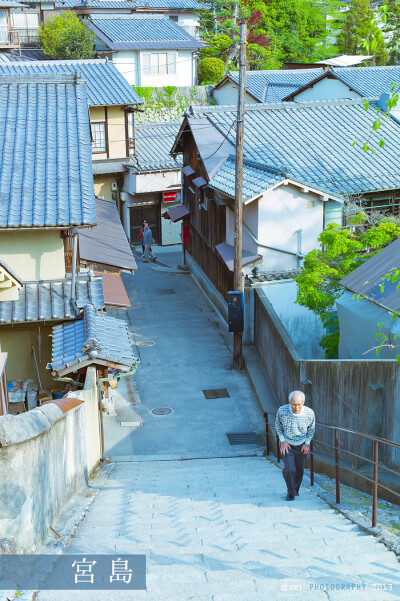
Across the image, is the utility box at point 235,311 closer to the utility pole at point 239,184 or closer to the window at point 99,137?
the utility pole at point 239,184

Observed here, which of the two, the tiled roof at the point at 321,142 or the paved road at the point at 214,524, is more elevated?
the tiled roof at the point at 321,142

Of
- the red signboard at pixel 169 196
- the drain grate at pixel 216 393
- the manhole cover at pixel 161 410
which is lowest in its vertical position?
the manhole cover at pixel 161 410

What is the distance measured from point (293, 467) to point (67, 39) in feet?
139

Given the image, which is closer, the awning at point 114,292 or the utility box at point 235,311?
the awning at point 114,292

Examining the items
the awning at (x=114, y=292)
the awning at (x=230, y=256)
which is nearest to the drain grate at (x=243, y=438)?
the awning at (x=114, y=292)

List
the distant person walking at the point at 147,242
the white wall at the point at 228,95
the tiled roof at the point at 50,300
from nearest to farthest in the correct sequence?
the tiled roof at the point at 50,300, the distant person walking at the point at 147,242, the white wall at the point at 228,95

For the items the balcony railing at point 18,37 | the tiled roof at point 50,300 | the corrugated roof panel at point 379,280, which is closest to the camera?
the corrugated roof panel at point 379,280

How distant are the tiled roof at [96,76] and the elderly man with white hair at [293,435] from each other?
2565 cm

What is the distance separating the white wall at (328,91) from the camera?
36.1 meters

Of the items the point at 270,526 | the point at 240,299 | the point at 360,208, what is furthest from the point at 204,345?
the point at 270,526

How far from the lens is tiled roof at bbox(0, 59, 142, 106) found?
31.9m

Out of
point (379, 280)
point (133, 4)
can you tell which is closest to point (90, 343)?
point (379, 280)

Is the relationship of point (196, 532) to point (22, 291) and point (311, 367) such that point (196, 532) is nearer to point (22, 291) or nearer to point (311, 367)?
point (311, 367)

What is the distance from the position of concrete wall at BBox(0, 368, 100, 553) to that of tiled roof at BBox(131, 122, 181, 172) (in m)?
25.1
